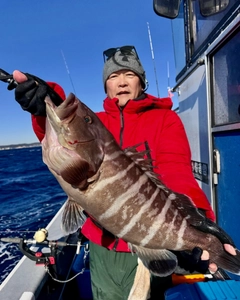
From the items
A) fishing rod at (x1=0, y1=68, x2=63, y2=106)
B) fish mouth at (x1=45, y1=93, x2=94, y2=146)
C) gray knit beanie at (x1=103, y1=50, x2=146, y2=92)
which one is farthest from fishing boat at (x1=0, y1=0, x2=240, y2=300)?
fishing rod at (x1=0, y1=68, x2=63, y2=106)

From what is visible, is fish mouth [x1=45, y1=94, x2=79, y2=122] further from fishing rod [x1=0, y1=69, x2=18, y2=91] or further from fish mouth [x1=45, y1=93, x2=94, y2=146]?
fishing rod [x1=0, y1=69, x2=18, y2=91]

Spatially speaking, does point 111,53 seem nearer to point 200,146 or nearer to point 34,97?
point 34,97

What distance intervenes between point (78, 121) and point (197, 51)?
3822mm

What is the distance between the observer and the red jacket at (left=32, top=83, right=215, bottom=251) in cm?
267

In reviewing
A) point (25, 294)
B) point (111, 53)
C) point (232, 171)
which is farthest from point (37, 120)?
point (232, 171)

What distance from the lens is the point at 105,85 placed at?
11.9 ft

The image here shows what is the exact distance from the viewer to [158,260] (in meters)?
2.44

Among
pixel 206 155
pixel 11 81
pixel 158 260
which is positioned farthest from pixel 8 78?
pixel 206 155

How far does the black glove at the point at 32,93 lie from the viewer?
228cm

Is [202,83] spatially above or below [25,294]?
above

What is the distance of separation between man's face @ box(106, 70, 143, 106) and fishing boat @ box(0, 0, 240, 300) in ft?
4.47

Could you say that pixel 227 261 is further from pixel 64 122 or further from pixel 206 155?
pixel 206 155

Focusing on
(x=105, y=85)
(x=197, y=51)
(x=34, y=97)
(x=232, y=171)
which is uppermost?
(x=197, y=51)

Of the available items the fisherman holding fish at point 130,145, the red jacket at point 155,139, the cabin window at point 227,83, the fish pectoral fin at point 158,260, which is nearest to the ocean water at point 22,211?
the fisherman holding fish at point 130,145
